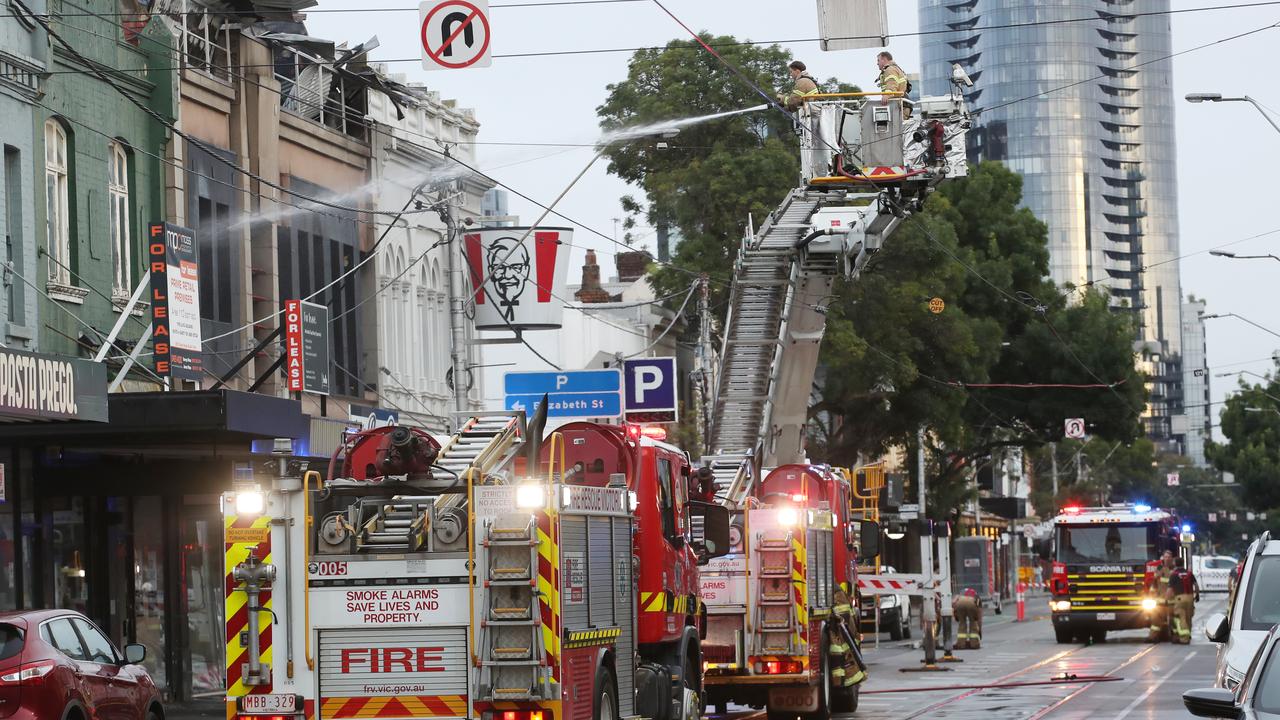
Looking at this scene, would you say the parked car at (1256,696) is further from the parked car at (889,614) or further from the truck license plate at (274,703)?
the parked car at (889,614)

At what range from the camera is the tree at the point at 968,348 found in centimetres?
4528

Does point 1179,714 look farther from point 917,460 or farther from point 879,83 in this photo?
point 917,460

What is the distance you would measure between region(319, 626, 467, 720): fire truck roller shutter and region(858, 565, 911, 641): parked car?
28.4 m

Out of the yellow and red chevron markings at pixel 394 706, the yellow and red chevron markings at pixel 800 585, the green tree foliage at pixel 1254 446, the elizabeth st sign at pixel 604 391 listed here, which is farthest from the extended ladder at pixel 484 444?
the green tree foliage at pixel 1254 446

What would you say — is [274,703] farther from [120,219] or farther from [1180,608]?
[1180,608]

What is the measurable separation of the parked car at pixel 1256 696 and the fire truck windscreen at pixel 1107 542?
3016 centimetres

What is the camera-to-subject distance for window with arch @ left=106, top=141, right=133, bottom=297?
88.2 feet

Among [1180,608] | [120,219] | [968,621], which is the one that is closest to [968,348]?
[1180,608]

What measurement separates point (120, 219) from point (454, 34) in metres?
7.65

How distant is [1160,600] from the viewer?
39.5 meters

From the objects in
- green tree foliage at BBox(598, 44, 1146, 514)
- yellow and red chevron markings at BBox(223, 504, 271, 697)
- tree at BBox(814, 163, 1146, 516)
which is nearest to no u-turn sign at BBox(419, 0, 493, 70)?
yellow and red chevron markings at BBox(223, 504, 271, 697)

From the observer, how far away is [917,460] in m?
56.9

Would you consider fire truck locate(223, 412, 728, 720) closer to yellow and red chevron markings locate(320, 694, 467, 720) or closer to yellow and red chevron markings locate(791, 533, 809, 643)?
yellow and red chevron markings locate(320, 694, 467, 720)

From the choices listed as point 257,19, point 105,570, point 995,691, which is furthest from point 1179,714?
point 257,19
